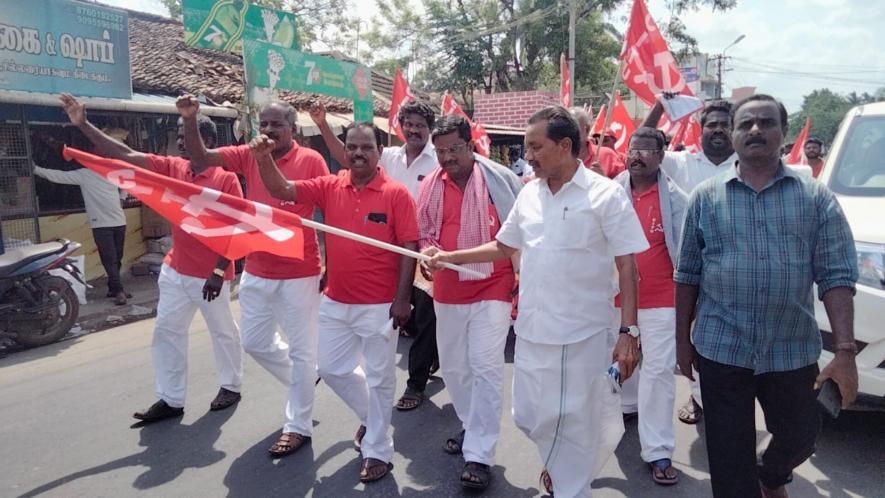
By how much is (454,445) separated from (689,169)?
7.66 ft

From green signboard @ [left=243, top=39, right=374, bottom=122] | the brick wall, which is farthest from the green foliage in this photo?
green signboard @ [left=243, top=39, right=374, bottom=122]

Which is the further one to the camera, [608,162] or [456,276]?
[608,162]

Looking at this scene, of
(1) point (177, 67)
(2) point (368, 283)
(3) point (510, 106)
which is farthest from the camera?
(3) point (510, 106)

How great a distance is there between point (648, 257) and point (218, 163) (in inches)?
103

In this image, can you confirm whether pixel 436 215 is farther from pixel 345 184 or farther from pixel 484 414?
pixel 484 414

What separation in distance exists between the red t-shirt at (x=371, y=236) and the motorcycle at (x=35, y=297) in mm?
4258

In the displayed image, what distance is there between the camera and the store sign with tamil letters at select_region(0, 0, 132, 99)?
7703 mm

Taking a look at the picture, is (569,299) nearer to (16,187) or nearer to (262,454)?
(262,454)

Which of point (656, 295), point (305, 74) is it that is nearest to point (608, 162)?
point (656, 295)

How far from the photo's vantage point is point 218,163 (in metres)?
4.19

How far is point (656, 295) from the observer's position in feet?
12.5

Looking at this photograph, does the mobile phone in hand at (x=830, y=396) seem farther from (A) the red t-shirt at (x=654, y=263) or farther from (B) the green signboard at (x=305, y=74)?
(B) the green signboard at (x=305, y=74)

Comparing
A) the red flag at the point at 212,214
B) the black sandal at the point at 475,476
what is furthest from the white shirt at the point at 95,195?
the black sandal at the point at 475,476

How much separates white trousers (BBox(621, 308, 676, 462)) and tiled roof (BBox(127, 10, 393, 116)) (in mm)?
9564
